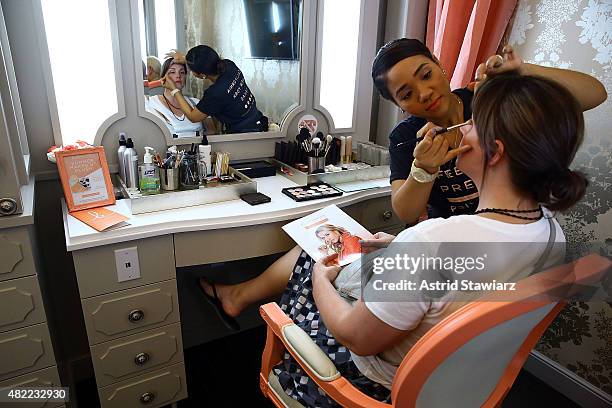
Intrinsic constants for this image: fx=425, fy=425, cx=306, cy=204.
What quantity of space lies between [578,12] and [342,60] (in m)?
0.91

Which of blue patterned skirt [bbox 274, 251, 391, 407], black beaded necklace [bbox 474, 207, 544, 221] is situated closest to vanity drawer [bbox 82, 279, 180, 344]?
Result: blue patterned skirt [bbox 274, 251, 391, 407]

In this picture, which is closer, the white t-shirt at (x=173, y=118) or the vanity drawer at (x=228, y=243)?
the vanity drawer at (x=228, y=243)

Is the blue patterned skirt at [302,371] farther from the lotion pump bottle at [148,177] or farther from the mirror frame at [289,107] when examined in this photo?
the mirror frame at [289,107]

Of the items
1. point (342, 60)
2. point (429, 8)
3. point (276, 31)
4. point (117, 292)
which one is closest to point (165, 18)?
point (276, 31)

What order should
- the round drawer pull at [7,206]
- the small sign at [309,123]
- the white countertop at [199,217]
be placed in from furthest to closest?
1. the small sign at [309,123]
2. the white countertop at [199,217]
3. the round drawer pull at [7,206]

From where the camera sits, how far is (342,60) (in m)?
1.93

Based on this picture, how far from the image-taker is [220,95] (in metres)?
1.66

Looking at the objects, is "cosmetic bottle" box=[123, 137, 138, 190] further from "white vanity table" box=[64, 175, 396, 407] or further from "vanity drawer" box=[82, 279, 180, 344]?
"vanity drawer" box=[82, 279, 180, 344]

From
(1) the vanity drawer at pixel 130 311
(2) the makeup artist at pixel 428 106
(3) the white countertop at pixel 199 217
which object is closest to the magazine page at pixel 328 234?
(3) the white countertop at pixel 199 217

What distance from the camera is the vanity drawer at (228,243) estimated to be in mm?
1302

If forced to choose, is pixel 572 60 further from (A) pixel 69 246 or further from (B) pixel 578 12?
(A) pixel 69 246

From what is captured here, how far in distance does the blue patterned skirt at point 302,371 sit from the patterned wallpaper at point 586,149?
3.46ft

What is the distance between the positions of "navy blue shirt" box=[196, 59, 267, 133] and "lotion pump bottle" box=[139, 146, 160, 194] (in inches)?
13.1

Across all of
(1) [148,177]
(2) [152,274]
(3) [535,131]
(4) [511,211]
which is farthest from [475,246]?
(1) [148,177]
